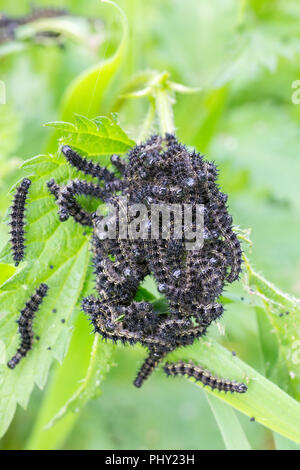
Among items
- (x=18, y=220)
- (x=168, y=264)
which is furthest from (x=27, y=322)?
(x=168, y=264)

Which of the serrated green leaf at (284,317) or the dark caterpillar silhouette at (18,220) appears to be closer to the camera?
the dark caterpillar silhouette at (18,220)

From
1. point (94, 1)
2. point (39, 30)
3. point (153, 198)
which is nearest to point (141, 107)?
point (39, 30)

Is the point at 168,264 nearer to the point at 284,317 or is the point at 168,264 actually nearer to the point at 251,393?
the point at 251,393

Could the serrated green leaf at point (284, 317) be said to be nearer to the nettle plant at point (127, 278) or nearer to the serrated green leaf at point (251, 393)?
the nettle plant at point (127, 278)

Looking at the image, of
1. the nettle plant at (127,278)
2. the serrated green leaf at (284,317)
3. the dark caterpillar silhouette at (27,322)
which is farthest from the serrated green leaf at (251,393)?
the dark caterpillar silhouette at (27,322)

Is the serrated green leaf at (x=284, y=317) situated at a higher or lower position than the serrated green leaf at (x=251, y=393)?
higher

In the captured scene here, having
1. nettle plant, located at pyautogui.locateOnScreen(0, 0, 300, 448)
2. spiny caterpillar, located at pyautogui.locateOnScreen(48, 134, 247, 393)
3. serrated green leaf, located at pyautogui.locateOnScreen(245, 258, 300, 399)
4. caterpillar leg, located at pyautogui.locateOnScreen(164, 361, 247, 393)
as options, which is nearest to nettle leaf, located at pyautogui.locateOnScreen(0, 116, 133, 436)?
nettle plant, located at pyautogui.locateOnScreen(0, 0, 300, 448)

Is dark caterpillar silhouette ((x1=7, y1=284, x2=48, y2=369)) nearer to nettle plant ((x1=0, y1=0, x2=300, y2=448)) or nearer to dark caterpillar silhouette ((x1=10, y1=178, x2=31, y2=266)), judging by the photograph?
nettle plant ((x1=0, y1=0, x2=300, y2=448))
